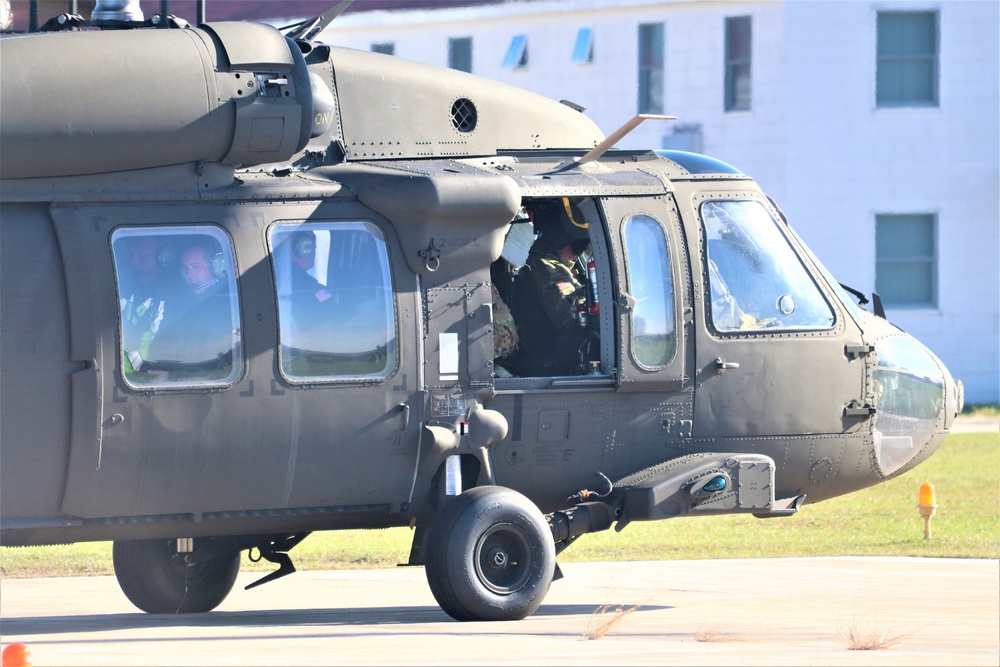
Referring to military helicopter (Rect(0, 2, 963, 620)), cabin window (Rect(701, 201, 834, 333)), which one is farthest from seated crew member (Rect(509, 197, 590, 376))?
cabin window (Rect(701, 201, 834, 333))

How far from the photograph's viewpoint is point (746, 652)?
934cm

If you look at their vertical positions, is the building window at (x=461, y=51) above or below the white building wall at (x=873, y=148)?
above

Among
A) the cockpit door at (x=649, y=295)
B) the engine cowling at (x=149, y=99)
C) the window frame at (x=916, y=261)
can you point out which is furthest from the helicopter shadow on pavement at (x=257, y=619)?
the window frame at (x=916, y=261)

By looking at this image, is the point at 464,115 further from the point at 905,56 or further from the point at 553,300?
the point at 905,56

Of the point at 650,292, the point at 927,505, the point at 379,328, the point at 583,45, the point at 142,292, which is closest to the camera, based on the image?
the point at 142,292

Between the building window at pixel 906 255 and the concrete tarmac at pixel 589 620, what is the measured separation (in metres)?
18.4

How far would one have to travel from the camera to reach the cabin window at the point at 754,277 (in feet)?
38.0

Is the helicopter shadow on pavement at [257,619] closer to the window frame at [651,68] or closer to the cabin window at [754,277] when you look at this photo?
the cabin window at [754,277]

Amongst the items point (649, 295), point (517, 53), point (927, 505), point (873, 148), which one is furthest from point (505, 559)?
point (517, 53)

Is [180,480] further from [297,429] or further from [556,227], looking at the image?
[556,227]

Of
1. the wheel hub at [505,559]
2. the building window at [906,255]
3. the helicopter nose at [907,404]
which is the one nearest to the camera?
the wheel hub at [505,559]

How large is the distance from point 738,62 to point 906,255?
4840 millimetres

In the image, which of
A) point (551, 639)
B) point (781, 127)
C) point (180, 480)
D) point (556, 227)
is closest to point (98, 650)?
point (180, 480)

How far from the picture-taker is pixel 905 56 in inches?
1268
